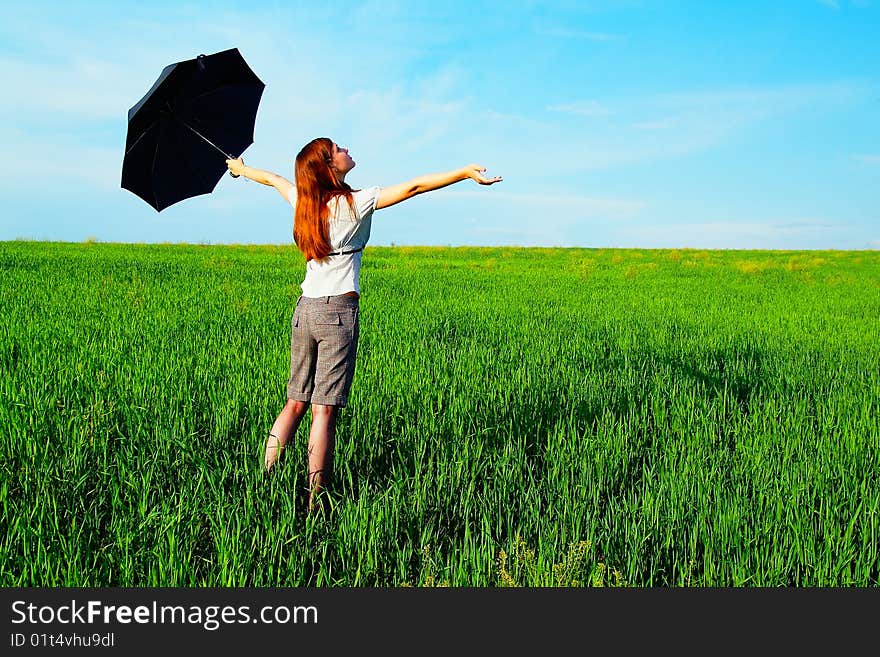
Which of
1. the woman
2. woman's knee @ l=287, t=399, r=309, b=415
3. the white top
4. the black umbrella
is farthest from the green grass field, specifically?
the black umbrella

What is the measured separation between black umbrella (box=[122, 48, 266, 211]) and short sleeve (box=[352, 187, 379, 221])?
4.13ft

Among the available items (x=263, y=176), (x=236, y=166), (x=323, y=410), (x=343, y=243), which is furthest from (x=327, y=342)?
(x=236, y=166)

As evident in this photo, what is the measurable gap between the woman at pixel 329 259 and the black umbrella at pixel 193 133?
1.09m

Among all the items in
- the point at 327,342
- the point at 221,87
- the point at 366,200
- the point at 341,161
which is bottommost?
the point at 327,342

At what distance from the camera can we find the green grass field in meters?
2.83

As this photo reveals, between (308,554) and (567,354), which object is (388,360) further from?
(308,554)

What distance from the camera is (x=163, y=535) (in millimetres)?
2879

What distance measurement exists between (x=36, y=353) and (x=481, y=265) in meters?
19.7

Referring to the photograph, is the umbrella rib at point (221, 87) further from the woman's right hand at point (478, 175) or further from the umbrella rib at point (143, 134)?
the woman's right hand at point (478, 175)

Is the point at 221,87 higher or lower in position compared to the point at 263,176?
higher

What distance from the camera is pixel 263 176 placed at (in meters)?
3.69

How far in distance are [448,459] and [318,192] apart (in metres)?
1.77

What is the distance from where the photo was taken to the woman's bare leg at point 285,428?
11.5 ft

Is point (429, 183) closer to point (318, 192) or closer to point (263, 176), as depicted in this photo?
point (318, 192)
